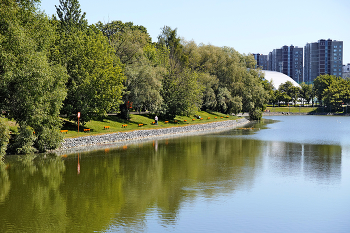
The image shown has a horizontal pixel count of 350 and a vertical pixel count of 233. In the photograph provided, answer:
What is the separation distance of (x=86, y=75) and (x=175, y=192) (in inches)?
1010

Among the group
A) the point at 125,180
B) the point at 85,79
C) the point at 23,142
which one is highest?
the point at 85,79

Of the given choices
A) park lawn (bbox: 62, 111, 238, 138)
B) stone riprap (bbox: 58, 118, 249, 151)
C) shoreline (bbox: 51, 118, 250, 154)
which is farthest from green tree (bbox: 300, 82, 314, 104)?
shoreline (bbox: 51, 118, 250, 154)

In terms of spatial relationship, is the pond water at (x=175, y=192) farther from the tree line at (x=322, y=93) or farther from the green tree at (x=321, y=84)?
the green tree at (x=321, y=84)

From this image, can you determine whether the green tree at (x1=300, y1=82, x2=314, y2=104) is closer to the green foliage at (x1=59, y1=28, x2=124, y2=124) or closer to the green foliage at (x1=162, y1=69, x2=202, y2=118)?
the green foliage at (x1=162, y1=69, x2=202, y2=118)

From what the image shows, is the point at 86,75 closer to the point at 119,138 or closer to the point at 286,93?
the point at 119,138

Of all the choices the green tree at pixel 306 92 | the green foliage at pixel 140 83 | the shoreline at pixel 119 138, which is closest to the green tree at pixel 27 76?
the shoreline at pixel 119 138

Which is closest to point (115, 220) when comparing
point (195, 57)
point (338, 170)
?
point (338, 170)

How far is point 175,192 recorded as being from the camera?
61.6ft

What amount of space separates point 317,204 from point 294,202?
3.27ft

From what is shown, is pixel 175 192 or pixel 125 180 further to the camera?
pixel 125 180

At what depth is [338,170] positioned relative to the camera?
25141mm

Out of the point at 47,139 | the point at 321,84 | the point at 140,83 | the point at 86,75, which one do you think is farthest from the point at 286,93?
the point at 47,139

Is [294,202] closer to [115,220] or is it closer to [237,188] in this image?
[237,188]

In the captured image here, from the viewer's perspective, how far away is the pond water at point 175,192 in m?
14.2
